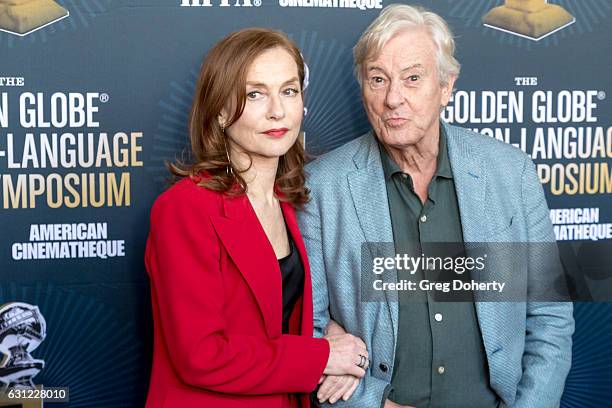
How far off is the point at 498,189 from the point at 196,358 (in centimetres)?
96

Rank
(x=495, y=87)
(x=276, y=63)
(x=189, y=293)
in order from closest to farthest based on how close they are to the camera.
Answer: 1. (x=189, y=293)
2. (x=276, y=63)
3. (x=495, y=87)

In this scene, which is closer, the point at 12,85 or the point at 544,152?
the point at 12,85

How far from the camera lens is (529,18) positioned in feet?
9.66

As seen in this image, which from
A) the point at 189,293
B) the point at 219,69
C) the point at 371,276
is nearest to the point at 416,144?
the point at 371,276

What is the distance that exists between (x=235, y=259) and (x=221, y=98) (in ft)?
1.27

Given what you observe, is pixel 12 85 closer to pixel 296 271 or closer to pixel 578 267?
pixel 296 271

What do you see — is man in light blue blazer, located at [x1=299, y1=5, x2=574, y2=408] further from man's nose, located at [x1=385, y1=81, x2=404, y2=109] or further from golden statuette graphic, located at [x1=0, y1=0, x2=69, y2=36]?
golden statuette graphic, located at [x1=0, y1=0, x2=69, y2=36]

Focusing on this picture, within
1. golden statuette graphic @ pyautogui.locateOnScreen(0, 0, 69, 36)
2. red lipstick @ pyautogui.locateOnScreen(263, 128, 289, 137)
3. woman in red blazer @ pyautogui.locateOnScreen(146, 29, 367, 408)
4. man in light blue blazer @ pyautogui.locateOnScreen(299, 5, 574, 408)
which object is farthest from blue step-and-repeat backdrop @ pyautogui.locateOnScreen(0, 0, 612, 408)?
red lipstick @ pyautogui.locateOnScreen(263, 128, 289, 137)

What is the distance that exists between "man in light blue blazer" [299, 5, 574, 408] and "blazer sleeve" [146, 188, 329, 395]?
0.92ft

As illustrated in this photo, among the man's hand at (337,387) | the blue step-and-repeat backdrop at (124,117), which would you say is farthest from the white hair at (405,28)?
the man's hand at (337,387)

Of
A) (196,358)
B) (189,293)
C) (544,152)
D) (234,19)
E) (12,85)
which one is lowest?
(196,358)

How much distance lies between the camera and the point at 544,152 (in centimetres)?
298

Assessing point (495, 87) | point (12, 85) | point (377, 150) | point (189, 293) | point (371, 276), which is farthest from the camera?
point (495, 87)

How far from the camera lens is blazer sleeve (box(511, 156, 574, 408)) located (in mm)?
2381
